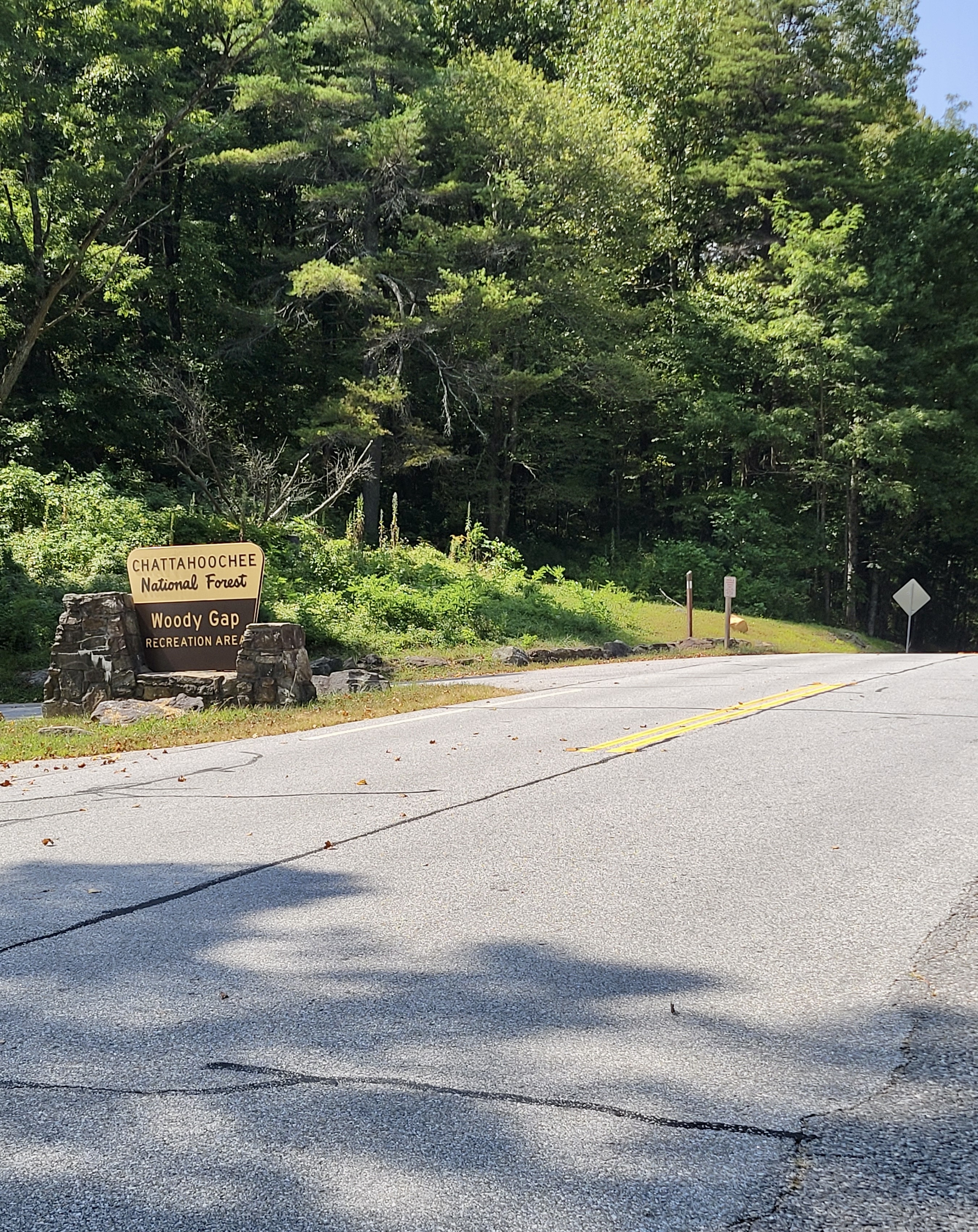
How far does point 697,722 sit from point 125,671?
24.2 ft

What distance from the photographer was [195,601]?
15.3 metres

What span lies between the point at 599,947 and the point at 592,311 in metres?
33.8

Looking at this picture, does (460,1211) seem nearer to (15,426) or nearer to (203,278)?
(15,426)

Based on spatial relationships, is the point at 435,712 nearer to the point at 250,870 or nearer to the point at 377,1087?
the point at 250,870

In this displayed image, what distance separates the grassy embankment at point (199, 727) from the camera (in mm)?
11758

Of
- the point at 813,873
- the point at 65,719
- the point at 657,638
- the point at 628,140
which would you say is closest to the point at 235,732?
the point at 65,719

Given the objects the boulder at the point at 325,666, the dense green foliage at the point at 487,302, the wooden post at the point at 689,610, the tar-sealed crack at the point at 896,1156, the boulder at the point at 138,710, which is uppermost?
the dense green foliage at the point at 487,302

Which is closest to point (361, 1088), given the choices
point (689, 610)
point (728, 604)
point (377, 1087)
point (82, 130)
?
point (377, 1087)

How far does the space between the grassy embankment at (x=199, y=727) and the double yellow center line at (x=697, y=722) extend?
11.9ft

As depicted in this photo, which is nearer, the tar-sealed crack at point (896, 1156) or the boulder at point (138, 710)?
the tar-sealed crack at point (896, 1156)

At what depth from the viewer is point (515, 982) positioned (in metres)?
4.67

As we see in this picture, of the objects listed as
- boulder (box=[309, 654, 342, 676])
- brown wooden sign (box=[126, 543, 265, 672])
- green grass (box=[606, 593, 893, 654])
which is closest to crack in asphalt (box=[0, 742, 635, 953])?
brown wooden sign (box=[126, 543, 265, 672])

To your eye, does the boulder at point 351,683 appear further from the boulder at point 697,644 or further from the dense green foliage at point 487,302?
the boulder at point 697,644

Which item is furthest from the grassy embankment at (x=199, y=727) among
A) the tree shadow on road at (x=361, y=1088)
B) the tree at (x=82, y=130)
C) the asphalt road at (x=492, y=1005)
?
the tree at (x=82, y=130)
